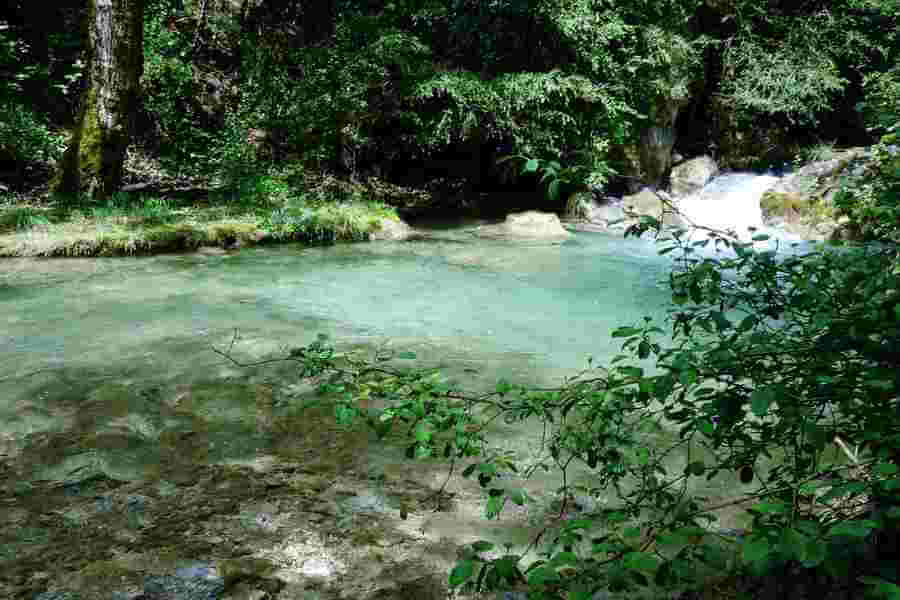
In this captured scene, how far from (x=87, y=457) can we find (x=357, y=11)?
12.6 m

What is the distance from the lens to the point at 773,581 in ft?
6.10

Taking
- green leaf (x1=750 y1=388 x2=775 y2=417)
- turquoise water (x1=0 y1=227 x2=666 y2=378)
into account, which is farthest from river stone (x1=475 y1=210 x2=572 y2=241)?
green leaf (x1=750 y1=388 x2=775 y2=417)

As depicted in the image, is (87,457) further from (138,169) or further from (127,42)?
(138,169)

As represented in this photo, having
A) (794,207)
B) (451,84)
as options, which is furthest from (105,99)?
(794,207)

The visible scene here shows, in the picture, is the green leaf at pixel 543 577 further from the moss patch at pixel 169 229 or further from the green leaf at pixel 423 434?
the moss patch at pixel 169 229

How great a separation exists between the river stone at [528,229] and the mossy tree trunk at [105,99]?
6.03 meters

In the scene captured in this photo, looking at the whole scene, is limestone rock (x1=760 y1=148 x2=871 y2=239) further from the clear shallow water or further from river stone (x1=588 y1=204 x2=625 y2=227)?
the clear shallow water

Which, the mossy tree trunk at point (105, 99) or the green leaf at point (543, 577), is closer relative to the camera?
the green leaf at point (543, 577)

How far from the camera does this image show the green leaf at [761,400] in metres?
1.30

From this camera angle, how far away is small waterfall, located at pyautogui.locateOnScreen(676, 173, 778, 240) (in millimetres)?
13641

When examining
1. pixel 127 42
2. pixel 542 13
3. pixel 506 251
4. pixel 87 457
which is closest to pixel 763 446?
pixel 87 457

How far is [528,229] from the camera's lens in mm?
11586

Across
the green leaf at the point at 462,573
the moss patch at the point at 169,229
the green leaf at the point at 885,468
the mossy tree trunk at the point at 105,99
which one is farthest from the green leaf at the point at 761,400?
the mossy tree trunk at the point at 105,99

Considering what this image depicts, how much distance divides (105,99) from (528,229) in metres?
7.04
